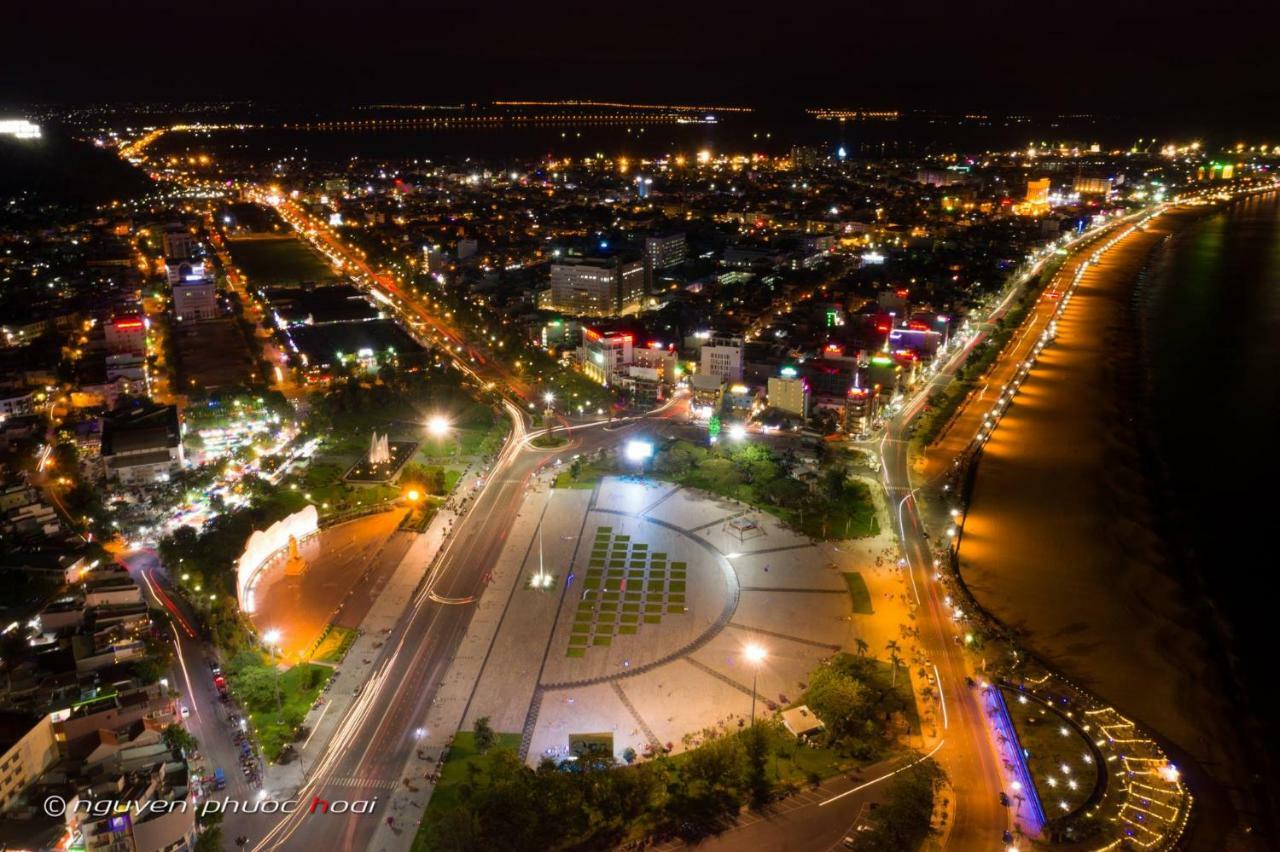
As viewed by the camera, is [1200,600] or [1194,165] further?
[1194,165]

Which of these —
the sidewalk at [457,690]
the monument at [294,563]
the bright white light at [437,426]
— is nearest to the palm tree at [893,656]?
the sidewalk at [457,690]

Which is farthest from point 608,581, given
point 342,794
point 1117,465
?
point 1117,465

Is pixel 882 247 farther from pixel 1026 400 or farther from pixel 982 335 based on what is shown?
pixel 1026 400

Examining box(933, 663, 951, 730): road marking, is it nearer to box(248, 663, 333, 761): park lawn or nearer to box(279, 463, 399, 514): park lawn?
box(248, 663, 333, 761): park lawn

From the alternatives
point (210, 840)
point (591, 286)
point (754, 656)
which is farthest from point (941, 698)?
point (591, 286)

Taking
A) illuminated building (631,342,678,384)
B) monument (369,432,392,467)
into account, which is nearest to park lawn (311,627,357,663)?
monument (369,432,392,467)

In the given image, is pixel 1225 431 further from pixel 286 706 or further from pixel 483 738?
pixel 286 706
